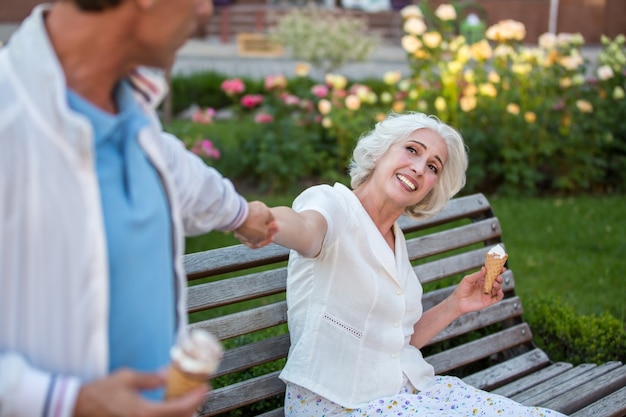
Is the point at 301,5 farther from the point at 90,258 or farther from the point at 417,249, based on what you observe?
the point at 90,258

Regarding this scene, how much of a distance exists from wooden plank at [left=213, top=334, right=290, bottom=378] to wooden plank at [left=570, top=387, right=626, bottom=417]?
108 centimetres

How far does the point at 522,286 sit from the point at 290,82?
6473 millimetres

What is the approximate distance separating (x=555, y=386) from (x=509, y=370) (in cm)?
22

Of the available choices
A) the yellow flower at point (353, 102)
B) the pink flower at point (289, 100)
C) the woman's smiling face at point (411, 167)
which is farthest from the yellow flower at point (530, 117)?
the woman's smiling face at point (411, 167)

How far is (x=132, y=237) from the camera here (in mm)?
1497

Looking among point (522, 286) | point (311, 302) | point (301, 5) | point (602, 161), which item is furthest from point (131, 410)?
point (301, 5)

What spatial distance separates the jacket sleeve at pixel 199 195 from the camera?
1.78m

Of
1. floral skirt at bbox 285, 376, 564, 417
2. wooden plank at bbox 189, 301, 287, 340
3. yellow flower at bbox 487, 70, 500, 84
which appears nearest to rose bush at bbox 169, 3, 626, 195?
yellow flower at bbox 487, 70, 500, 84

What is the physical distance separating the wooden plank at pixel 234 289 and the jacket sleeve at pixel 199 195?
77cm

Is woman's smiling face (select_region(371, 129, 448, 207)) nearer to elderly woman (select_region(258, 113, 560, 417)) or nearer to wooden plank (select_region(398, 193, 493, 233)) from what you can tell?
elderly woman (select_region(258, 113, 560, 417))

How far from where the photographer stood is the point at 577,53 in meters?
7.26

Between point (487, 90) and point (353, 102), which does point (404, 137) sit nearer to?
point (353, 102)

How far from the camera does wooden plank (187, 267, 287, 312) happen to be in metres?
2.75

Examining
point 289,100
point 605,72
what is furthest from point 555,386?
point 605,72
